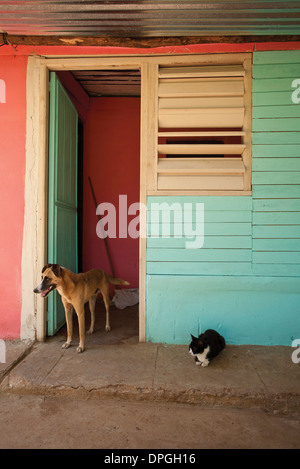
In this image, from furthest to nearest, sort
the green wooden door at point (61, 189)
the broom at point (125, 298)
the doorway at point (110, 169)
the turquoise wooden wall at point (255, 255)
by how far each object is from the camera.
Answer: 1. the doorway at point (110, 169)
2. the broom at point (125, 298)
3. the green wooden door at point (61, 189)
4. the turquoise wooden wall at point (255, 255)

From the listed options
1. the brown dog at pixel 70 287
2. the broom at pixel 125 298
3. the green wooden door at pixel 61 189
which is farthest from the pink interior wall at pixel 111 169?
the brown dog at pixel 70 287

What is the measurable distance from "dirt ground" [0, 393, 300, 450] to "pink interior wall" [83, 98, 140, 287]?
3.59m

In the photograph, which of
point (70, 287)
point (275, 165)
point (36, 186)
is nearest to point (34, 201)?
point (36, 186)

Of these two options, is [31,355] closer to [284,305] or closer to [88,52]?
[284,305]

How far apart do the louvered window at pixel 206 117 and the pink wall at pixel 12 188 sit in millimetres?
1742

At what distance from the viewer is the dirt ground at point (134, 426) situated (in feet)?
7.32

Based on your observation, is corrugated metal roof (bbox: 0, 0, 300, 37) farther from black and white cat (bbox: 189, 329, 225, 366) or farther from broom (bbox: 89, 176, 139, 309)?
broom (bbox: 89, 176, 139, 309)

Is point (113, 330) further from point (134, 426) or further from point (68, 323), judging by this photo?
point (134, 426)

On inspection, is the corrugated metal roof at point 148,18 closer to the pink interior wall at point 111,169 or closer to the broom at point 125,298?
the pink interior wall at point 111,169

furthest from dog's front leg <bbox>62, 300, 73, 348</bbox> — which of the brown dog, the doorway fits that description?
the doorway

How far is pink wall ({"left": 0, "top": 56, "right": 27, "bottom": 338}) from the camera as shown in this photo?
3.92m

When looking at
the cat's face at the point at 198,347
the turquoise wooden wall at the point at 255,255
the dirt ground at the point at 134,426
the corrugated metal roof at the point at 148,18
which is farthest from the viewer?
the turquoise wooden wall at the point at 255,255

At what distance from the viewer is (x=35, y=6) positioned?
309 cm

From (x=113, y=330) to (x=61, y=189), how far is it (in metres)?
2.10
